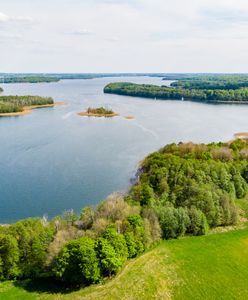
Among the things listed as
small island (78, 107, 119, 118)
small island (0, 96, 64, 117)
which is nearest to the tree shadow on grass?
small island (78, 107, 119, 118)

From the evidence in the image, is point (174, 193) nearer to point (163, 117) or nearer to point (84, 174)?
point (84, 174)

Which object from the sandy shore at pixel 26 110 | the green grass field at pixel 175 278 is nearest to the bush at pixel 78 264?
the green grass field at pixel 175 278

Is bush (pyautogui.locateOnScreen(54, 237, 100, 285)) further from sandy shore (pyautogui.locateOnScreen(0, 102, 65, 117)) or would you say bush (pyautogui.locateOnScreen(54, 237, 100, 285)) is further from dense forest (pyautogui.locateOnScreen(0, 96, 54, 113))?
dense forest (pyautogui.locateOnScreen(0, 96, 54, 113))

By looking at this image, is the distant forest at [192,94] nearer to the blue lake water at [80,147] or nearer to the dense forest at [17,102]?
the blue lake water at [80,147]

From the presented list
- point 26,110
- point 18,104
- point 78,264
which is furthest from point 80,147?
point 18,104

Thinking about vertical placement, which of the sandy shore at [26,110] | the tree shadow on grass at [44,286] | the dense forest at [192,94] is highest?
the dense forest at [192,94]

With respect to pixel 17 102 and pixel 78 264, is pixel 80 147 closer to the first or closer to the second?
pixel 78 264
